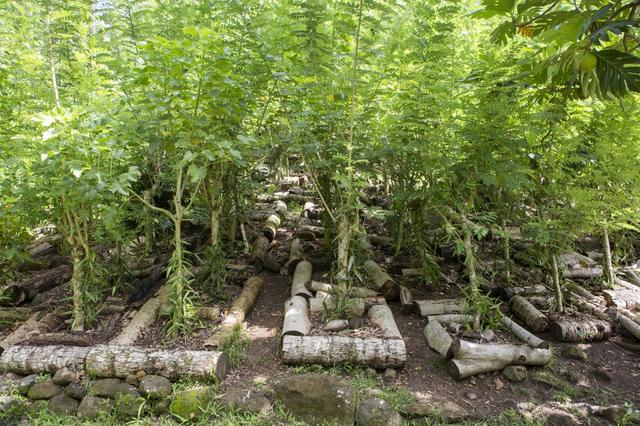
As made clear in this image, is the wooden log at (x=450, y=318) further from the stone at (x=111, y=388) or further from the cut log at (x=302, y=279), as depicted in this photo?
the stone at (x=111, y=388)

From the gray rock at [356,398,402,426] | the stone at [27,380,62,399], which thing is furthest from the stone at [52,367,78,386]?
the gray rock at [356,398,402,426]

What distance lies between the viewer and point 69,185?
3.09 metres

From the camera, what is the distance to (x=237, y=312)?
409 centimetres

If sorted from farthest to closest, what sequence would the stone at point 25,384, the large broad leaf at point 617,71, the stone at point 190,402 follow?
the stone at point 25,384 → the stone at point 190,402 → the large broad leaf at point 617,71

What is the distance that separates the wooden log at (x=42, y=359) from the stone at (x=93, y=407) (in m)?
0.35

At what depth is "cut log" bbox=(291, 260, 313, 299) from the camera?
440cm

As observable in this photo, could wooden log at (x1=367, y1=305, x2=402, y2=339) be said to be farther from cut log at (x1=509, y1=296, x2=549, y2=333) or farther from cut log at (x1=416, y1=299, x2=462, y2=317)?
cut log at (x1=509, y1=296, x2=549, y2=333)

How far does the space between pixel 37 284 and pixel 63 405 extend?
2133mm

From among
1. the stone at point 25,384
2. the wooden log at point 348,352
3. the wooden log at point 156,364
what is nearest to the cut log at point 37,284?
the stone at point 25,384

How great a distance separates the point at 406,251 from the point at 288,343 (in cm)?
264

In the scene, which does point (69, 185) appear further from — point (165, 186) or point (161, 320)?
point (165, 186)

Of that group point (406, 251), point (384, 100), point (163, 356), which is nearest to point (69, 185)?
point (163, 356)

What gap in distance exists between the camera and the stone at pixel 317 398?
292 centimetres

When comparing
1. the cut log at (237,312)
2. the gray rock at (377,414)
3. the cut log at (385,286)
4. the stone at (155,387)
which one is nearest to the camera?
the gray rock at (377,414)
